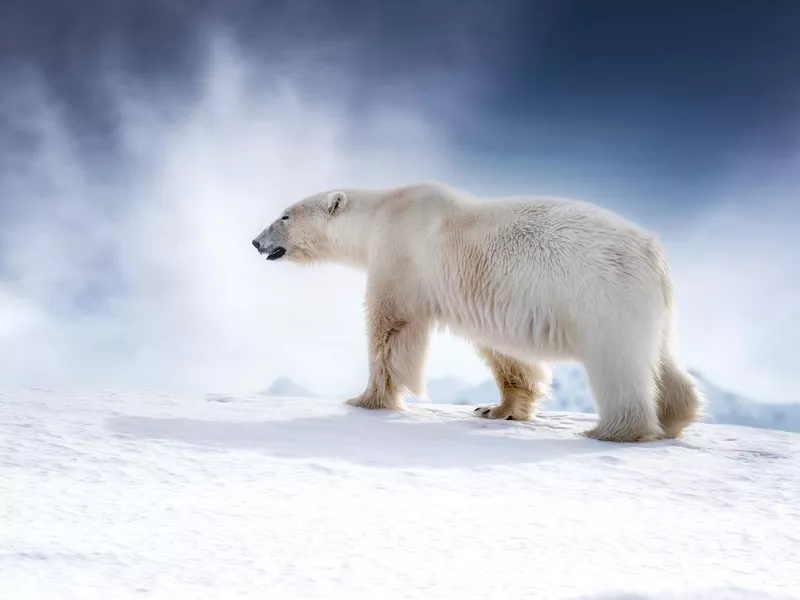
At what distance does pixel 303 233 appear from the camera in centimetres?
803

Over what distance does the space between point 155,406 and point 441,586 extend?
415 centimetres

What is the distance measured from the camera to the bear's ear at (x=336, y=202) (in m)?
7.69

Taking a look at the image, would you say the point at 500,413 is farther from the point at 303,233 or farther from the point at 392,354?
the point at 303,233

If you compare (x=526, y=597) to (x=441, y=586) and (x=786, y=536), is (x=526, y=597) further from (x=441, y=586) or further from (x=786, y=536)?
(x=786, y=536)

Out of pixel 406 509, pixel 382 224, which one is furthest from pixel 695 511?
pixel 382 224

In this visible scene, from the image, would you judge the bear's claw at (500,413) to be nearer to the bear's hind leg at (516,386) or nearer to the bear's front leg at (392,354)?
the bear's hind leg at (516,386)

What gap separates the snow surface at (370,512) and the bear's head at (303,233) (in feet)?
9.36

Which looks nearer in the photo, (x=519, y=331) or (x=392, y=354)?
(x=519, y=331)

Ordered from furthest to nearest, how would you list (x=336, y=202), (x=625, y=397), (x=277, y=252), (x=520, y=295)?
(x=277, y=252)
(x=336, y=202)
(x=520, y=295)
(x=625, y=397)

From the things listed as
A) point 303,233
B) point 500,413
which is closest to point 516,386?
point 500,413

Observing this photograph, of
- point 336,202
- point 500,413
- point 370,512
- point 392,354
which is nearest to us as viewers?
point 370,512

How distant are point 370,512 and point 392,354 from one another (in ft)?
12.0

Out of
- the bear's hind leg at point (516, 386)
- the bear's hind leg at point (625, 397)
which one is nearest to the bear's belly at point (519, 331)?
the bear's hind leg at point (625, 397)

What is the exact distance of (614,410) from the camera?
559 cm
